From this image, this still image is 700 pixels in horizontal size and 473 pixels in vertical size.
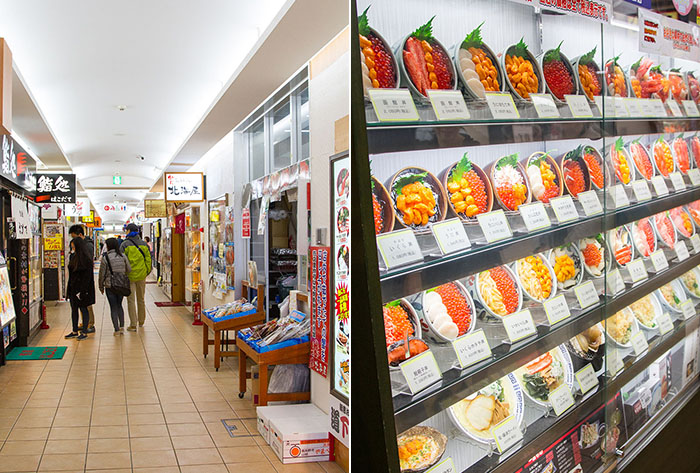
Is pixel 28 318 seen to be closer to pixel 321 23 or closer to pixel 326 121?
pixel 326 121

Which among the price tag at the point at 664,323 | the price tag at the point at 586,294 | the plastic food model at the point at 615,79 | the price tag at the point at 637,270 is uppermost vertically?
the plastic food model at the point at 615,79

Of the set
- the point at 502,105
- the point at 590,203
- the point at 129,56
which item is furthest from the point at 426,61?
the point at 129,56

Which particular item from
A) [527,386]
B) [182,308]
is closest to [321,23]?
[527,386]

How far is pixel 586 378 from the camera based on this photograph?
6.00 feet

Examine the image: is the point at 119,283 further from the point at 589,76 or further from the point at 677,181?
the point at 589,76

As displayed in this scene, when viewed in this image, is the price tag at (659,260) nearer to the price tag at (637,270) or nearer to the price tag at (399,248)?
the price tag at (637,270)

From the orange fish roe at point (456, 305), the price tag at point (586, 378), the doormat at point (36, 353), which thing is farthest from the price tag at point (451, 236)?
the doormat at point (36, 353)

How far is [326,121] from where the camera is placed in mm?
4996

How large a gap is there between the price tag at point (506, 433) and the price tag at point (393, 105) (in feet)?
2.72

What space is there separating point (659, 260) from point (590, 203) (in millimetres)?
562

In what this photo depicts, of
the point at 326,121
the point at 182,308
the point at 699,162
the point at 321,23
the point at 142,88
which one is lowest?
the point at 182,308

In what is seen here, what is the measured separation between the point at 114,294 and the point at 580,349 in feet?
31.4

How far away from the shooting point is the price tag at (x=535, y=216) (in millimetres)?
1570

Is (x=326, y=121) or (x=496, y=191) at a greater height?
(x=326, y=121)
